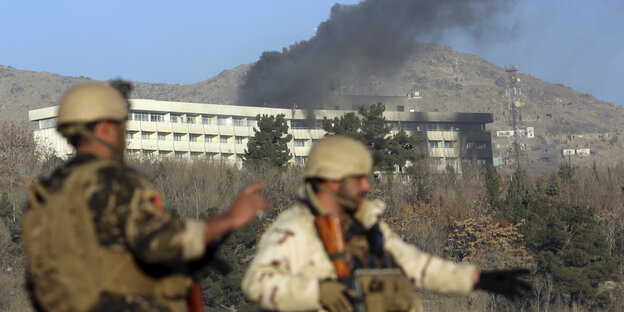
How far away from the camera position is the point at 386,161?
84.4 m

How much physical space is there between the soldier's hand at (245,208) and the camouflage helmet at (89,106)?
0.83 meters

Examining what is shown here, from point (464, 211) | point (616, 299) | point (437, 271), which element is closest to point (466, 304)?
point (616, 299)

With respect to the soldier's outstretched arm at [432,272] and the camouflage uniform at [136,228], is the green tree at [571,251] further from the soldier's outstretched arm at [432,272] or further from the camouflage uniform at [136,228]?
the camouflage uniform at [136,228]

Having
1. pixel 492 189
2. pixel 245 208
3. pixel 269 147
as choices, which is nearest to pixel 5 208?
pixel 269 147

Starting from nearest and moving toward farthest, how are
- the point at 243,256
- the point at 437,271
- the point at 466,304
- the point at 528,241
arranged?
the point at 437,271, the point at 466,304, the point at 243,256, the point at 528,241

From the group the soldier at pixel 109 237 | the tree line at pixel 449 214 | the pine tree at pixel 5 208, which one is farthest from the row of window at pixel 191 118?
the soldier at pixel 109 237

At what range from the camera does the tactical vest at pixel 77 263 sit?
456cm

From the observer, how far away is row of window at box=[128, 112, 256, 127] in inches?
5773

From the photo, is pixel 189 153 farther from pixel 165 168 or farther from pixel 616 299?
pixel 616 299

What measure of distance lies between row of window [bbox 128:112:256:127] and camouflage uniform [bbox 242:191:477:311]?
14060 cm

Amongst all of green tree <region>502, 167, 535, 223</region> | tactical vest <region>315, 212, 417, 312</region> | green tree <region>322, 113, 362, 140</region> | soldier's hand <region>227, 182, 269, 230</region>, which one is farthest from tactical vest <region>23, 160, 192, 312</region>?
green tree <region>322, 113, 362, 140</region>

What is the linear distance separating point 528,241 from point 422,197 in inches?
770

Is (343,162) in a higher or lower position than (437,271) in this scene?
higher

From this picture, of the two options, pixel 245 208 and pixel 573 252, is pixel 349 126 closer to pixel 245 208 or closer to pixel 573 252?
pixel 573 252
